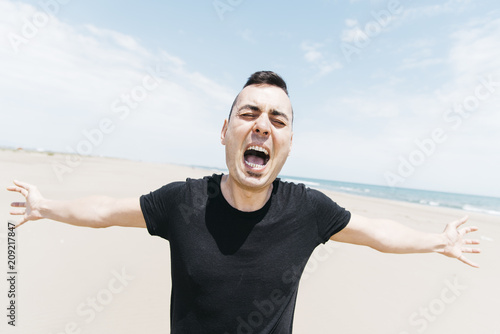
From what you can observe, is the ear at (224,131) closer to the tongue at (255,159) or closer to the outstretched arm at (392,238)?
the tongue at (255,159)

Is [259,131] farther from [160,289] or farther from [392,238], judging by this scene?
[160,289]

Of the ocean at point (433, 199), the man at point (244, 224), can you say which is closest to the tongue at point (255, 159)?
the man at point (244, 224)

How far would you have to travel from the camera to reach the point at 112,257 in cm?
478

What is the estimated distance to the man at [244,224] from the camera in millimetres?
1510

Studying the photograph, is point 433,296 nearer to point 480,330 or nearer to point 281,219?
point 480,330

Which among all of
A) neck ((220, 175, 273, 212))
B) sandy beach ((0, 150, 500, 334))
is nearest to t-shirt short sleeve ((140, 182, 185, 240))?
neck ((220, 175, 273, 212))

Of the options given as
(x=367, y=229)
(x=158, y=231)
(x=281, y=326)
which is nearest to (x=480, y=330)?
(x=367, y=229)

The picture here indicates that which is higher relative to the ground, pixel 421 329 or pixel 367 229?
pixel 367 229

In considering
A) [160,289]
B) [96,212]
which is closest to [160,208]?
[96,212]

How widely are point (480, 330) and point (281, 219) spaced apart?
13.8 feet

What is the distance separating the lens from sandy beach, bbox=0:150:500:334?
3.39 meters

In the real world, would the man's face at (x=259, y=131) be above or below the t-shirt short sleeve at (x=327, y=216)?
above

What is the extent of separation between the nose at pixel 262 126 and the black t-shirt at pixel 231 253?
440 millimetres

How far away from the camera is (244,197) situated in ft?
5.51
